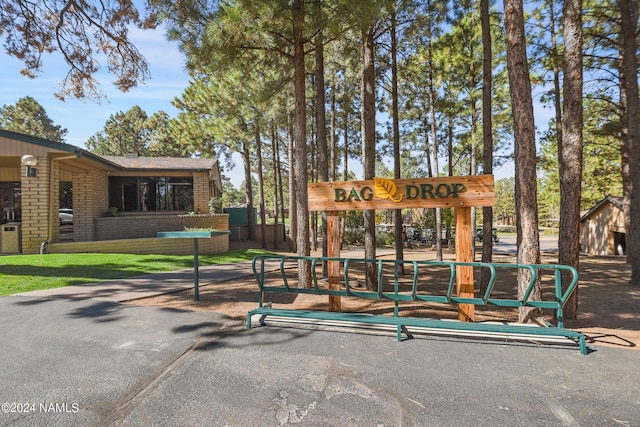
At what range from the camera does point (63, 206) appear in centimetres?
2059

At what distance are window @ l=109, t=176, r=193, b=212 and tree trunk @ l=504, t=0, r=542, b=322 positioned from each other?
16.0 m

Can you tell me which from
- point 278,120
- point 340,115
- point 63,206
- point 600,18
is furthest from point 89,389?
point 63,206

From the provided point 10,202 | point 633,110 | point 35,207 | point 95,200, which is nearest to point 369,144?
point 633,110

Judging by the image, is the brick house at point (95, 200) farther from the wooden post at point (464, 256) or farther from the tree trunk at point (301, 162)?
the wooden post at point (464, 256)

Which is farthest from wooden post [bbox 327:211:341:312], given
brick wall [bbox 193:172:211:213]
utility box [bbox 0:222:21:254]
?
brick wall [bbox 193:172:211:213]

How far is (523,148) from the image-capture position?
206 inches

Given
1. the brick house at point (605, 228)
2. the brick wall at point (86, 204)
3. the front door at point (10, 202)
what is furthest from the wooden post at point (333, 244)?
the brick house at point (605, 228)

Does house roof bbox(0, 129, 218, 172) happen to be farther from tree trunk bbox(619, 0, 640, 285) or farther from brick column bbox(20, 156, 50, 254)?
tree trunk bbox(619, 0, 640, 285)

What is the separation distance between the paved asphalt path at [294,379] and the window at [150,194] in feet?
43.8

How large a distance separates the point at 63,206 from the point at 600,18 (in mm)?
28740

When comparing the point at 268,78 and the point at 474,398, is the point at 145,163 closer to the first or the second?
the point at 268,78

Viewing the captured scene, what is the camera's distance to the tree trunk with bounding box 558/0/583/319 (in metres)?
5.46

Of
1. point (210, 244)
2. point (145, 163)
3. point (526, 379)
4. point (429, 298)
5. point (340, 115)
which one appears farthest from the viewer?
point (340, 115)

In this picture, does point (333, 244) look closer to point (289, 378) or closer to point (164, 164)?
point (289, 378)
